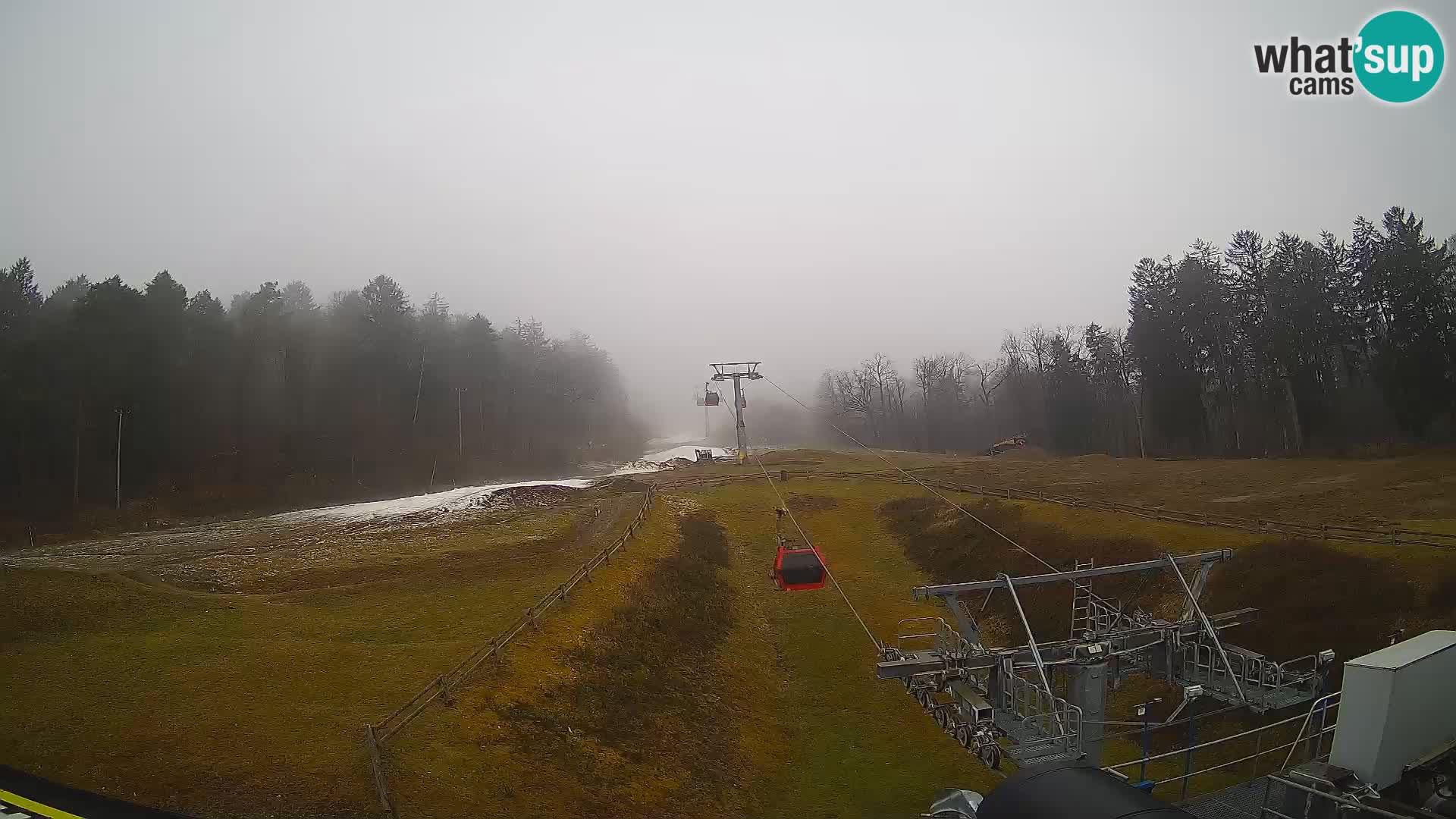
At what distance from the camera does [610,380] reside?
135250 mm

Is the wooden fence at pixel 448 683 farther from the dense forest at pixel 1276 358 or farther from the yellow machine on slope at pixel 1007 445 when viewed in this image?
the yellow machine on slope at pixel 1007 445

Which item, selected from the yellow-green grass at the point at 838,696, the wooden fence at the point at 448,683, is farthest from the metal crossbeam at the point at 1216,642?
the wooden fence at the point at 448,683

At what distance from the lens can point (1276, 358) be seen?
2140 inches

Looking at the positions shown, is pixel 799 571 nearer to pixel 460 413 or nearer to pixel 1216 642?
pixel 1216 642

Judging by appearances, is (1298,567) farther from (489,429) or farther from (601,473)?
(489,429)

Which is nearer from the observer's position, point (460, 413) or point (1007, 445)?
point (460, 413)

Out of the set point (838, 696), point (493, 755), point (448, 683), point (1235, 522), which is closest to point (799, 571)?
point (838, 696)

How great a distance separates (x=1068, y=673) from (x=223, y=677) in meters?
21.7

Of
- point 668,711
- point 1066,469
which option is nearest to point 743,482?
point 1066,469

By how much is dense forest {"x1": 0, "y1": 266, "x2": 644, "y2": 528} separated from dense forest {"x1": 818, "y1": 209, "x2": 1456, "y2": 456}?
7081 cm

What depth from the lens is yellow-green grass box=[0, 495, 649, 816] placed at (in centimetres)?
1269

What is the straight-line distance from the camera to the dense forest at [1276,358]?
46094 mm

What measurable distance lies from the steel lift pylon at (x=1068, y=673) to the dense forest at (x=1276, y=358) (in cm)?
4306

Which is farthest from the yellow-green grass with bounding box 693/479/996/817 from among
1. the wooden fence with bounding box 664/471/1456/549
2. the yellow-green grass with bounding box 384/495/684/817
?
the wooden fence with bounding box 664/471/1456/549
